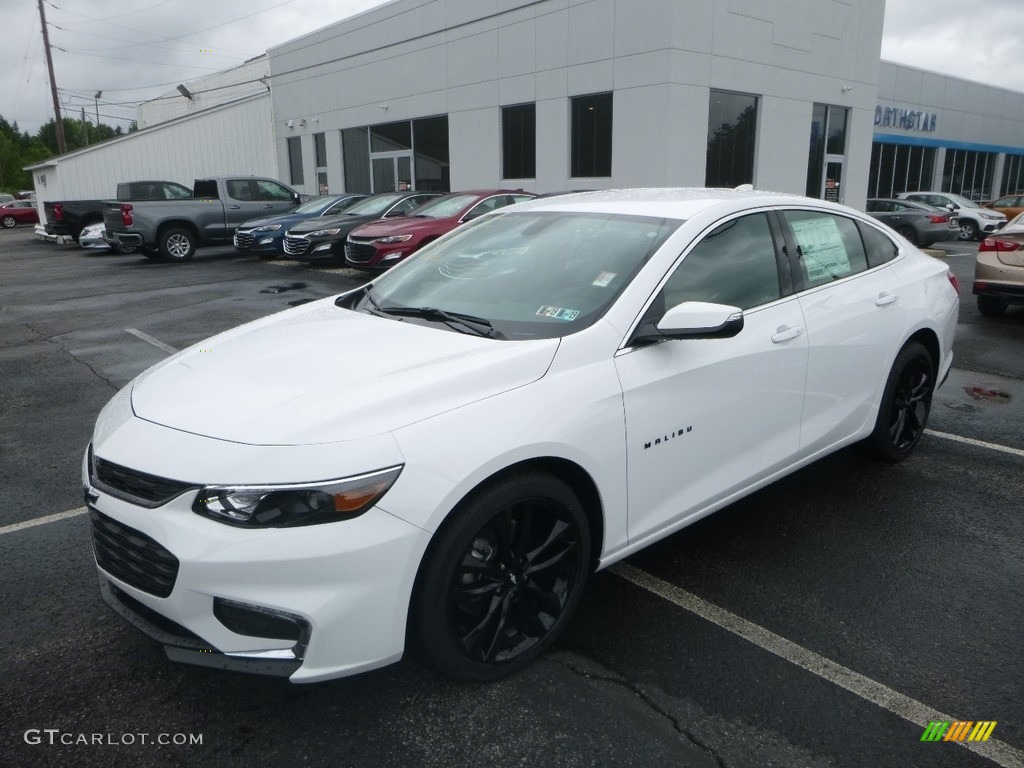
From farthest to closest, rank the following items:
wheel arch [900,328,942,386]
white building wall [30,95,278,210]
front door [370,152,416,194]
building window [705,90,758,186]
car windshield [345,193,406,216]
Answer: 1. white building wall [30,95,278,210]
2. front door [370,152,416,194]
3. building window [705,90,758,186]
4. car windshield [345,193,406,216]
5. wheel arch [900,328,942,386]

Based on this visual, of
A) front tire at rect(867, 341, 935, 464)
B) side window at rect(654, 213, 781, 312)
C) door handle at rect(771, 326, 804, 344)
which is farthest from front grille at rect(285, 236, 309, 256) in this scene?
door handle at rect(771, 326, 804, 344)

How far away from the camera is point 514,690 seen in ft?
9.12

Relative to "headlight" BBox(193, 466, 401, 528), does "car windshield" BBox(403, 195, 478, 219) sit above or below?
above

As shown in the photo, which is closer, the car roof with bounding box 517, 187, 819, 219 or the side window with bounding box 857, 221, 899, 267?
the car roof with bounding box 517, 187, 819, 219

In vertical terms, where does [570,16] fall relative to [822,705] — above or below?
above

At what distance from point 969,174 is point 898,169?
7422mm

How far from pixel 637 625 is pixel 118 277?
49.1 feet

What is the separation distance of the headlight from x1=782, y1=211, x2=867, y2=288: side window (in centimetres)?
265

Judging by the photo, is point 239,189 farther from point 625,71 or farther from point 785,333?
point 785,333

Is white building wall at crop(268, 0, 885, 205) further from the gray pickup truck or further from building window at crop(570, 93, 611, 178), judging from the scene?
the gray pickup truck

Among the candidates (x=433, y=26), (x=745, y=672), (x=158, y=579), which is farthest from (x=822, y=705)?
(x=433, y=26)

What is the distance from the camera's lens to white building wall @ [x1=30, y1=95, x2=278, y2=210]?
99.3 feet

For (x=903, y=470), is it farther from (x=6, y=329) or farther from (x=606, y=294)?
(x=6, y=329)

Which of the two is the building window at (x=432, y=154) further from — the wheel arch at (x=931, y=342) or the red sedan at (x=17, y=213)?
the red sedan at (x=17, y=213)
